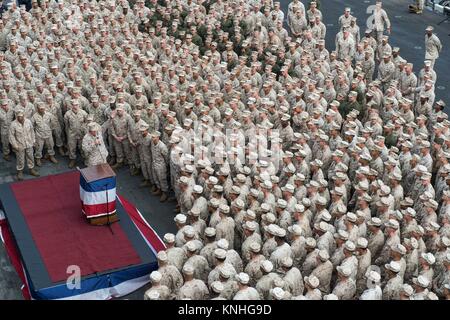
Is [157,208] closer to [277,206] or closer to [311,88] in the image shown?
[277,206]

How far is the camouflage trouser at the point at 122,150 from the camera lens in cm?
1460

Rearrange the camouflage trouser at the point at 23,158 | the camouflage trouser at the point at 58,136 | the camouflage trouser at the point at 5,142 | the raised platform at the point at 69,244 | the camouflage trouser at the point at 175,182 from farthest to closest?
the camouflage trouser at the point at 58,136, the camouflage trouser at the point at 5,142, the camouflage trouser at the point at 23,158, the camouflage trouser at the point at 175,182, the raised platform at the point at 69,244

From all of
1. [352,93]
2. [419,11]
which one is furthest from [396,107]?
[419,11]

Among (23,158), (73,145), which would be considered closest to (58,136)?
(73,145)

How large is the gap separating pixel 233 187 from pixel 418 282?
11.9ft

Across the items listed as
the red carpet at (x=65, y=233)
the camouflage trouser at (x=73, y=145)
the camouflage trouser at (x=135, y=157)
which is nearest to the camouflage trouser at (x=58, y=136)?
the camouflage trouser at (x=73, y=145)

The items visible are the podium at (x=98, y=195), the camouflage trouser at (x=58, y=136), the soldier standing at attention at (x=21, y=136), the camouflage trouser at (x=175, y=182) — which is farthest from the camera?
the camouflage trouser at (x=58, y=136)

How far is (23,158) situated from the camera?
47.5ft

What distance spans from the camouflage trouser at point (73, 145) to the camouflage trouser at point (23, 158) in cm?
86

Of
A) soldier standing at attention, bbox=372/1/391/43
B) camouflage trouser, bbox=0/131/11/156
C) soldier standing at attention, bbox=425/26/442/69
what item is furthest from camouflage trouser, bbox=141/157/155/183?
soldier standing at attention, bbox=372/1/391/43

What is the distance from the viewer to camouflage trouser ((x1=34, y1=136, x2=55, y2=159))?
14711 mm

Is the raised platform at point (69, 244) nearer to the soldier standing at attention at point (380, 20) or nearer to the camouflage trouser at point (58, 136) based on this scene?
the camouflage trouser at point (58, 136)

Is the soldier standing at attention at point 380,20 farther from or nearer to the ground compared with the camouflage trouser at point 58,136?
farther from the ground
